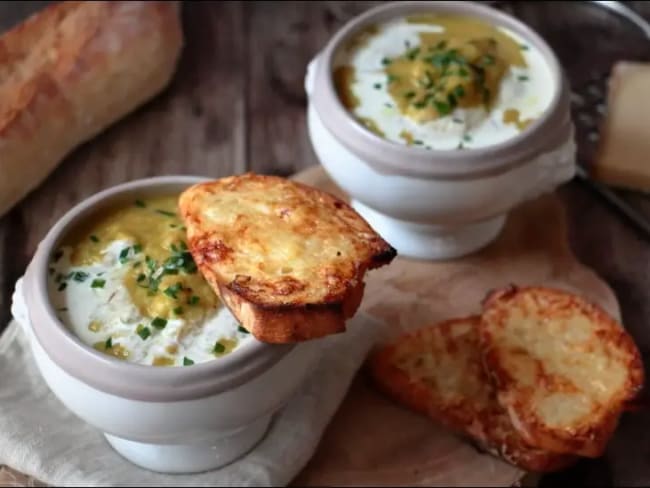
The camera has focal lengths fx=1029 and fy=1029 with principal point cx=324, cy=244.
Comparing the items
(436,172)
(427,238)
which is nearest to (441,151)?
(436,172)

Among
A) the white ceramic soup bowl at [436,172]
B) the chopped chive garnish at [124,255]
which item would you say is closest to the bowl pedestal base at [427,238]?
the white ceramic soup bowl at [436,172]

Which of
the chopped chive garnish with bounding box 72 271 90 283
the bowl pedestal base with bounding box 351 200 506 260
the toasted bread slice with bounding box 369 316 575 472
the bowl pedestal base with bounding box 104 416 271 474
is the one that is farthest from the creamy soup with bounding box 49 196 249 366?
the bowl pedestal base with bounding box 351 200 506 260

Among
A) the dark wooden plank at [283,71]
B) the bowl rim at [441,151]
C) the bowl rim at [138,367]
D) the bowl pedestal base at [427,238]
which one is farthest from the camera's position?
the dark wooden plank at [283,71]

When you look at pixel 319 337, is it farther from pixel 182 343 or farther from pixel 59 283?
pixel 59 283

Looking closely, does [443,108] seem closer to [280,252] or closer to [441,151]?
[441,151]

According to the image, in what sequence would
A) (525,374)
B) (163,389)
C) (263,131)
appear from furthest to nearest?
1. (263,131)
2. (525,374)
3. (163,389)

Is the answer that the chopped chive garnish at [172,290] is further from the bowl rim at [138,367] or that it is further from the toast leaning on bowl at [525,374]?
the toast leaning on bowl at [525,374]

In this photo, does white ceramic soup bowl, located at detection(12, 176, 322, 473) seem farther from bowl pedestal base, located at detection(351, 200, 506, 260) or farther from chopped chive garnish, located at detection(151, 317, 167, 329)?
bowl pedestal base, located at detection(351, 200, 506, 260)
